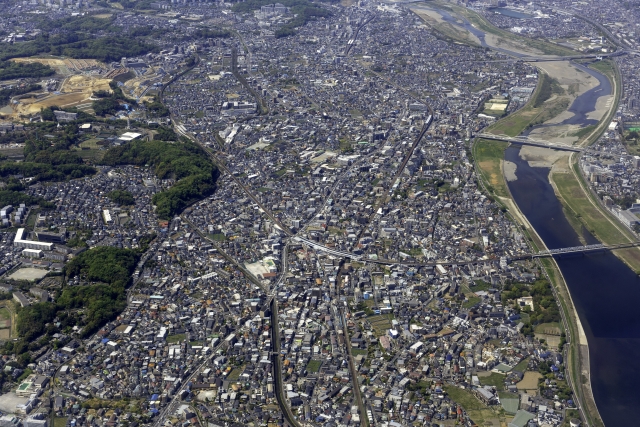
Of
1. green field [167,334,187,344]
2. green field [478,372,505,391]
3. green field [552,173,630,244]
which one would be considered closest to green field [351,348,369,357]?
green field [478,372,505,391]

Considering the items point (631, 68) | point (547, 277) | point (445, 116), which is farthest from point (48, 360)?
point (631, 68)

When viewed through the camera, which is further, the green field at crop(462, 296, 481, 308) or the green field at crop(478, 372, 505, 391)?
the green field at crop(462, 296, 481, 308)

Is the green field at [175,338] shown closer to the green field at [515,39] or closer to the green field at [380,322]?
the green field at [380,322]

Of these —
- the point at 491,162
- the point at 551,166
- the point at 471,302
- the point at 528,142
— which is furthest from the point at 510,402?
the point at 528,142

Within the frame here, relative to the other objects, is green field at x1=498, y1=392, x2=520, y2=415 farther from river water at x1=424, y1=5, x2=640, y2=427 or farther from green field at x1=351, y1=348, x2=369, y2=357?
green field at x1=351, y1=348, x2=369, y2=357

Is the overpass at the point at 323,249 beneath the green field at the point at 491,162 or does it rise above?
above

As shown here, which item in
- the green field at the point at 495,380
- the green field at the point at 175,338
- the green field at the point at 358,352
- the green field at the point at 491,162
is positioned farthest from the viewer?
the green field at the point at 491,162

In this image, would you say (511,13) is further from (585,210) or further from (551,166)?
(585,210)

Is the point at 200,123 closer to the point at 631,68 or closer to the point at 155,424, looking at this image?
the point at 155,424

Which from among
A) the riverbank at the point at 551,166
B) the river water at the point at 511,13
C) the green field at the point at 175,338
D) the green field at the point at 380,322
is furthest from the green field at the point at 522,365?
the river water at the point at 511,13
